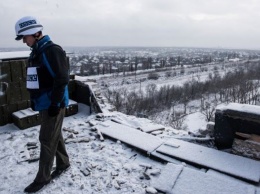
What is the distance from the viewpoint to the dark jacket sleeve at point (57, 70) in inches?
98.8

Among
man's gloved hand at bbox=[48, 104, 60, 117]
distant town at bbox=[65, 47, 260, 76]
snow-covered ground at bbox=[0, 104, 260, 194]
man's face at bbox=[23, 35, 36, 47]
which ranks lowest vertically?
distant town at bbox=[65, 47, 260, 76]

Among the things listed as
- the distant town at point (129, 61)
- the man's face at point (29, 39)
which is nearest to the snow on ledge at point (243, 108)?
the man's face at point (29, 39)

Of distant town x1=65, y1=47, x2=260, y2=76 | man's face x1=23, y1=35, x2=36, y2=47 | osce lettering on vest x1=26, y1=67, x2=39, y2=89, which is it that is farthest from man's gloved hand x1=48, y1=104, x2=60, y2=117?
distant town x1=65, y1=47, x2=260, y2=76

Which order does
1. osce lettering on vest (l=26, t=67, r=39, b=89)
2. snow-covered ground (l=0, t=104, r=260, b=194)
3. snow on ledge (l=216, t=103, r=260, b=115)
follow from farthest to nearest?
snow on ledge (l=216, t=103, r=260, b=115)
snow-covered ground (l=0, t=104, r=260, b=194)
osce lettering on vest (l=26, t=67, r=39, b=89)

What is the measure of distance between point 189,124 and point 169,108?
272 inches

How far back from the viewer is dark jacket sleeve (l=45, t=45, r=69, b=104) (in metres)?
2.51

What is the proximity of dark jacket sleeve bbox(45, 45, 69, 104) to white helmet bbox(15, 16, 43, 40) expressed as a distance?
28cm

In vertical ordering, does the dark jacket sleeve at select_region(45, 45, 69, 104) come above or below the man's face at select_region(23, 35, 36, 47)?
below

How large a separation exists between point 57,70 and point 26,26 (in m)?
0.56

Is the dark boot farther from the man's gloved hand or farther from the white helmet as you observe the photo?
the white helmet

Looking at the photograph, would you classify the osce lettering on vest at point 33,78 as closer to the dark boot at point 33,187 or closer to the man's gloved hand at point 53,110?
the man's gloved hand at point 53,110

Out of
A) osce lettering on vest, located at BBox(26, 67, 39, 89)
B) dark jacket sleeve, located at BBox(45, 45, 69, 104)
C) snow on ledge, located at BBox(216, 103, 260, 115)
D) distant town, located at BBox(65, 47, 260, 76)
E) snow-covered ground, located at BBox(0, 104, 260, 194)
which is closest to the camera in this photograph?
dark jacket sleeve, located at BBox(45, 45, 69, 104)

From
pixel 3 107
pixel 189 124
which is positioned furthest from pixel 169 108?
pixel 3 107

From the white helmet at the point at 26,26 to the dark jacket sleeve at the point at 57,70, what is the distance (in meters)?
0.28
